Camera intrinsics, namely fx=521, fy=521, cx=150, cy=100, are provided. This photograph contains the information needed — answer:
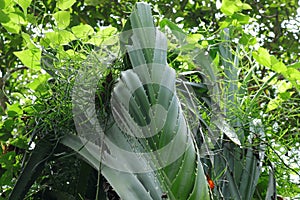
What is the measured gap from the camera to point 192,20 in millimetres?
1794

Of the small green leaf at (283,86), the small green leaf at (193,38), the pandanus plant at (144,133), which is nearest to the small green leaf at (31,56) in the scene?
the pandanus plant at (144,133)

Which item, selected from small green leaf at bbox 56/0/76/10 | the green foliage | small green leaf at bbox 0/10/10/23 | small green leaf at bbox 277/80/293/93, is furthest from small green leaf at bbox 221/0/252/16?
small green leaf at bbox 0/10/10/23

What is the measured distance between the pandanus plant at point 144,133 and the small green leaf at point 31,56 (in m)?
0.11

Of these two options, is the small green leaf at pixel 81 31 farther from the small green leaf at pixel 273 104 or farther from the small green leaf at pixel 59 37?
the small green leaf at pixel 273 104

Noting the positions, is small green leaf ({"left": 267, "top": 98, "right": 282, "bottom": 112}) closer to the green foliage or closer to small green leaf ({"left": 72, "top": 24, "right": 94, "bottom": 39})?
the green foliage

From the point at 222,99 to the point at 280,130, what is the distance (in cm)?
16

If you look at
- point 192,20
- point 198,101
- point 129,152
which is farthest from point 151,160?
point 192,20

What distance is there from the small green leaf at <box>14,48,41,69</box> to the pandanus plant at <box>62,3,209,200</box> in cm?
11

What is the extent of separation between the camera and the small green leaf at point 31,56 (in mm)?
783

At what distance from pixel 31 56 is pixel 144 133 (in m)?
0.25

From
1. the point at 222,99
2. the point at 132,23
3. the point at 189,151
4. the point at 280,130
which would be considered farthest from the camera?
the point at 280,130


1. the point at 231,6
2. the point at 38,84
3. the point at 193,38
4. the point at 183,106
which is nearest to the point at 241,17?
the point at 231,6

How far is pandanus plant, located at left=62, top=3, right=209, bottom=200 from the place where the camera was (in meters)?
0.59

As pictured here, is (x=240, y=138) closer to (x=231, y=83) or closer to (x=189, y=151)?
(x=231, y=83)
